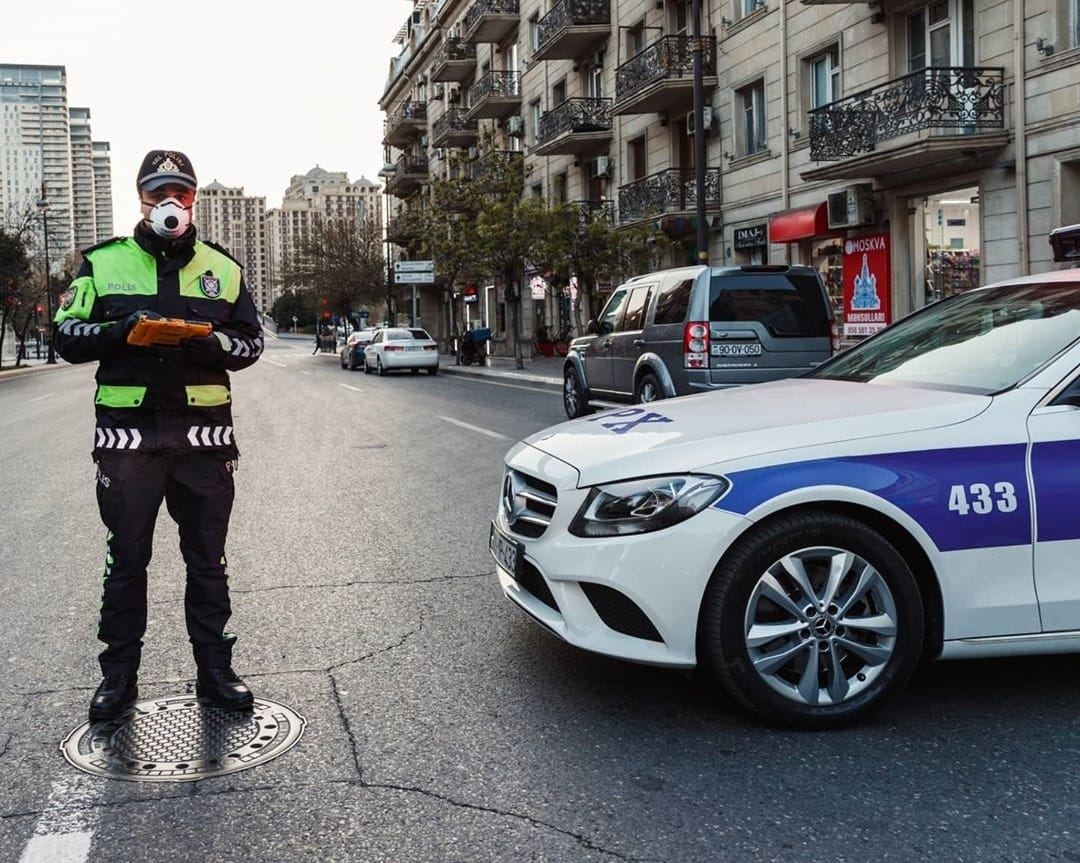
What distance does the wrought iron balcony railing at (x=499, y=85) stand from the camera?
1848 inches

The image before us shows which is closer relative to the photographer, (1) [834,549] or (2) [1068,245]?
(1) [834,549]

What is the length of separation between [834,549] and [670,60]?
27813 mm

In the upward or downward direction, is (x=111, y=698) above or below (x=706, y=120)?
below

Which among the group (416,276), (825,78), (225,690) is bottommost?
(225,690)

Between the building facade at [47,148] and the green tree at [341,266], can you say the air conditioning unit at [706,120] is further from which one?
the building facade at [47,148]

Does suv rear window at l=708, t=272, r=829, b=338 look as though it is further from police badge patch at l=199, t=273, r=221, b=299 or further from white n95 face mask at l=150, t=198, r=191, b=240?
white n95 face mask at l=150, t=198, r=191, b=240

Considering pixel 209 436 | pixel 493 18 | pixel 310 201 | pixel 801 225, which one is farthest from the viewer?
A: pixel 310 201

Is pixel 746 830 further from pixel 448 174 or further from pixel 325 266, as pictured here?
pixel 325 266

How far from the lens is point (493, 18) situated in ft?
152

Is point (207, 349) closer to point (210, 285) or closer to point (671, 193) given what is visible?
point (210, 285)

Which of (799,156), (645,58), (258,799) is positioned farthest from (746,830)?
(645,58)

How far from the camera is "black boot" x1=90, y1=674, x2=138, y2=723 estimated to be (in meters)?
3.98

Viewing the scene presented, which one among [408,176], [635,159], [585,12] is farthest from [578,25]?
[408,176]

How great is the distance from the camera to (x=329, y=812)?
128 inches
